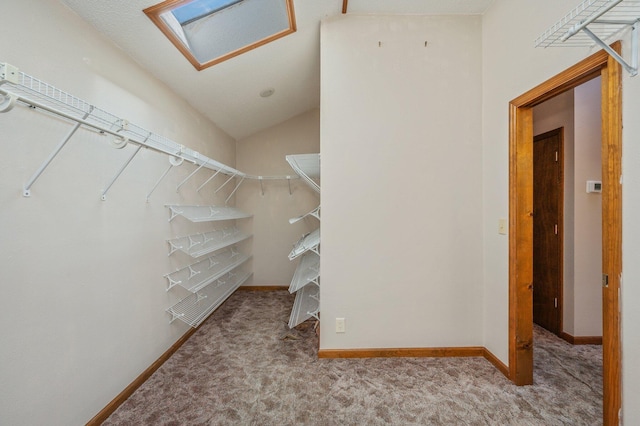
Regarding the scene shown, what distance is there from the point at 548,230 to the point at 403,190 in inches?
65.5

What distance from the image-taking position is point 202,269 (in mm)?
2590

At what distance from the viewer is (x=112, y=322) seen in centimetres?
151

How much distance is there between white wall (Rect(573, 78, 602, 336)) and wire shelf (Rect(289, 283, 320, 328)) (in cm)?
227

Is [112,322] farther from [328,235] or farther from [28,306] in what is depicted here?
[328,235]

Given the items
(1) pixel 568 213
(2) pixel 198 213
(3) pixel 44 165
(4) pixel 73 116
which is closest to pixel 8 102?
(4) pixel 73 116

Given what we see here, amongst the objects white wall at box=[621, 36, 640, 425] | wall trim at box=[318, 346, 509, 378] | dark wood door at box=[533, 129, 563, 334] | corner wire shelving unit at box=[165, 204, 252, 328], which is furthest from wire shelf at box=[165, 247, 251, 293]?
dark wood door at box=[533, 129, 563, 334]

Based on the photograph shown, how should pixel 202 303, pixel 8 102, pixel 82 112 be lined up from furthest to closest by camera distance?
pixel 202 303
pixel 82 112
pixel 8 102

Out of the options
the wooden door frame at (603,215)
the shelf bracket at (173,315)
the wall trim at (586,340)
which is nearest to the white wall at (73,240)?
the shelf bracket at (173,315)

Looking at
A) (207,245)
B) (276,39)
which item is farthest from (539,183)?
(207,245)

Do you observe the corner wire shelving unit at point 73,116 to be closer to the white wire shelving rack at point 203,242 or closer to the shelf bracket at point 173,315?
the white wire shelving rack at point 203,242

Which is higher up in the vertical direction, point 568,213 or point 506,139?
point 506,139

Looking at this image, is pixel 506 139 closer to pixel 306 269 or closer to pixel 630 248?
pixel 630 248

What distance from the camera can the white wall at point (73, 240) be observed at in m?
1.04

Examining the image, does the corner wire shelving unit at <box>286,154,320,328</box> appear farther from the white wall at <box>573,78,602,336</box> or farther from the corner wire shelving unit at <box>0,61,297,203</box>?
the white wall at <box>573,78,602,336</box>
